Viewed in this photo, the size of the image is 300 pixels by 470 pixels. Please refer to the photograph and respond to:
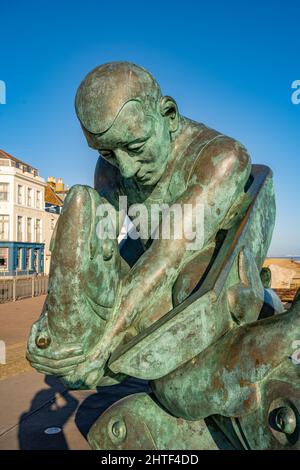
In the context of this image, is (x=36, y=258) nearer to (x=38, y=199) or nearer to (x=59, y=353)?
(x=38, y=199)

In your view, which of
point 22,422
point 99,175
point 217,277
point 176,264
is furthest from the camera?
point 22,422

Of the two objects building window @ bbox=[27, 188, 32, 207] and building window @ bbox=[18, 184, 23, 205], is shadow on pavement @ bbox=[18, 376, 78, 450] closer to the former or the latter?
building window @ bbox=[18, 184, 23, 205]

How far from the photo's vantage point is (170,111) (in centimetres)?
250

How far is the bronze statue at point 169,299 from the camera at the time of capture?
202 centimetres

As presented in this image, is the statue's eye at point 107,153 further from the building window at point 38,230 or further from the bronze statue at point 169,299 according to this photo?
the building window at point 38,230

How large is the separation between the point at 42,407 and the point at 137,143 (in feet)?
11.4

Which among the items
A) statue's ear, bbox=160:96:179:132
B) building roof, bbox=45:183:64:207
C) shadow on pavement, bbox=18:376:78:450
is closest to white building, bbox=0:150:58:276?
building roof, bbox=45:183:64:207

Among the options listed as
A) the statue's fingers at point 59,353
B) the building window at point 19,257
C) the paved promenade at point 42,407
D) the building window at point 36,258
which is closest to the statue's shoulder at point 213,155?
→ the statue's fingers at point 59,353

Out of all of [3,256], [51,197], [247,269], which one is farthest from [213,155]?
[51,197]

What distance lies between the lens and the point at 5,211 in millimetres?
31688

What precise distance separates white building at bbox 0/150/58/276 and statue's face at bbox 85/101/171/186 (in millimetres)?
30488
